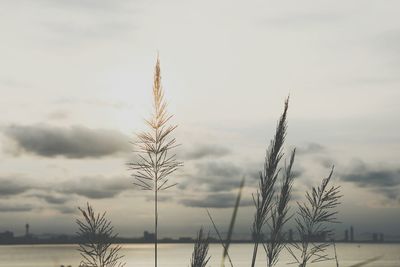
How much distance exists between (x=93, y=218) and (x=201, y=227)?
100 cm

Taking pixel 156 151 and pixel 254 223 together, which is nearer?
pixel 254 223

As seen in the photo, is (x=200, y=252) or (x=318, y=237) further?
(x=318, y=237)

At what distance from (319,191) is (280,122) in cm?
138

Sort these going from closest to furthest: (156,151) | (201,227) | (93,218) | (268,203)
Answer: (201,227) < (268,203) < (93,218) < (156,151)

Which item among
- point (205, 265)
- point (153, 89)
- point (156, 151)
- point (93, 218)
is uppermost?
point (153, 89)

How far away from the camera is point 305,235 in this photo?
5.10m

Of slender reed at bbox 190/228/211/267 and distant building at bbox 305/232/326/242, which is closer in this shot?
slender reed at bbox 190/228/211/267

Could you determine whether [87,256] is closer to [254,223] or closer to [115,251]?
[115,251]

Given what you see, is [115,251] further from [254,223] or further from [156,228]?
[254,223]

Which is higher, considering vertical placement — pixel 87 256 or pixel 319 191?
pixel 319 191

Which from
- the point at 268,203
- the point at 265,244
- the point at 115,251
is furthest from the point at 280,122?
the point at 115,251

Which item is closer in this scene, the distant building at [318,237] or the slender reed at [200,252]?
the slender reed at [200,252]

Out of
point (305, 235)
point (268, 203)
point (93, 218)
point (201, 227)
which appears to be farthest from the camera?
point (305, 235)

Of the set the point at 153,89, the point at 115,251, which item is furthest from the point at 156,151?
the point at 115,251
